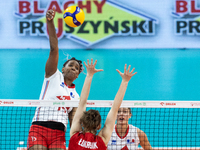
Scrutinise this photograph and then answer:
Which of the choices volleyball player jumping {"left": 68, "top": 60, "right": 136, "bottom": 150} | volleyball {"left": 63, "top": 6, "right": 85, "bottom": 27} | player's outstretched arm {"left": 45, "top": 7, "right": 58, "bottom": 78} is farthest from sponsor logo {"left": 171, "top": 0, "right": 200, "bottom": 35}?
volleyball player jumping {"left": 68, "top": 60, "right": 136, "bottom": 150}

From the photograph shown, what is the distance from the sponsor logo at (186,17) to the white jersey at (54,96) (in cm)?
1159

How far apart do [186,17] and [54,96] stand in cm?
1222

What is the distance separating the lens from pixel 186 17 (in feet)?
50.8

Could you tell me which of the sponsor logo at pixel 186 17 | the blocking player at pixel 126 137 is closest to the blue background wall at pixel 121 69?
the sponsor logo at pixel 186 17

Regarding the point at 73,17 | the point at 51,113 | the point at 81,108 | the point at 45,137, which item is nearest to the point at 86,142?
the point at 81,108

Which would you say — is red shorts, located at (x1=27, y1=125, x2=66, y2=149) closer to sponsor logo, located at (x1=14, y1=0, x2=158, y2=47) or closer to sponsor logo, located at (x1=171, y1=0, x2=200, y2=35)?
sponsor logo, located at (x1=14, y1=0, x2=158, y2=47)

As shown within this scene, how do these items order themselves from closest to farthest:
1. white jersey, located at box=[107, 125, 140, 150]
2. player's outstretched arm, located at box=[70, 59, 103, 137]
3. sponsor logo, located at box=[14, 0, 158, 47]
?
player's outstretched arm, located at box=[70, 59, 103, 137]
white jersey, located at box=[107, 125, 140, 150]
sponsor logo, located at box=[14, 0, 158, 47]

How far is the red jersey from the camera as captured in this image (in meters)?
3.63

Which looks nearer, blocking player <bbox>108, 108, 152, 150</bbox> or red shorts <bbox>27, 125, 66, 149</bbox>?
red shorts <bbox>27, 125, 66, 149</bbox>

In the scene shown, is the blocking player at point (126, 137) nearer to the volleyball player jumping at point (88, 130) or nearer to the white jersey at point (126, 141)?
the white jersey at point (126, 141)

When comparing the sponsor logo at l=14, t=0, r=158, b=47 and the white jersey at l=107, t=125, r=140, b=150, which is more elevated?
the sponsor logo at l=14, t=0, r=158, b=47

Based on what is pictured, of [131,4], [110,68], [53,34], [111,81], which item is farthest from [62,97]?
[131,4]

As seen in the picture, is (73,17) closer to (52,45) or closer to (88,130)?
(52,45)

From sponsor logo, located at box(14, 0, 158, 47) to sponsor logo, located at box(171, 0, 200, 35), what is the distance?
3.59 feet
